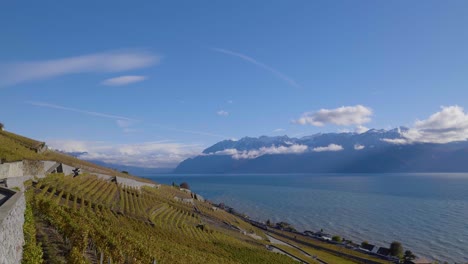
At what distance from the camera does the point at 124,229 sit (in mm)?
41375

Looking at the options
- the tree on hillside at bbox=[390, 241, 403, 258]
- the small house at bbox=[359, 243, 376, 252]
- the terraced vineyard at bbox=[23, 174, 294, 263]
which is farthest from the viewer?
the small house at bbox=[359, 243, 376, 252]

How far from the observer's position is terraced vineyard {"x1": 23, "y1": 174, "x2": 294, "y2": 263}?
92.2ft

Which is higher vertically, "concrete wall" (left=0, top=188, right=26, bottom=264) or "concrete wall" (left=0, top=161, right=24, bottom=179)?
"concrete wall" (left=0, top=161, right=24, bottom=179)

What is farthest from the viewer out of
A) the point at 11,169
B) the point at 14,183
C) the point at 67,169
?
the point at 67,169

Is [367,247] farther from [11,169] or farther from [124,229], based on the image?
[11,169]

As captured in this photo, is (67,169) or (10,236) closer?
(10,236)

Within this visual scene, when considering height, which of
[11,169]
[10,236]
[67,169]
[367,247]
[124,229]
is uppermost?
[11,169]

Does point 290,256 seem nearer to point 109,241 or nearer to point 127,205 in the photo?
point 127,205

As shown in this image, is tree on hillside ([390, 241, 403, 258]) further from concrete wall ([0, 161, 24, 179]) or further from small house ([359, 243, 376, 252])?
concrete wall ([0, 161, 24, 179])

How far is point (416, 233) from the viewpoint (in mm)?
118875

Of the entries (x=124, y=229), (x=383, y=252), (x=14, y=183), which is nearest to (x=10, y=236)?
(x=124, y=229)

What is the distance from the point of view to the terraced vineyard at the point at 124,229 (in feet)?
92.2

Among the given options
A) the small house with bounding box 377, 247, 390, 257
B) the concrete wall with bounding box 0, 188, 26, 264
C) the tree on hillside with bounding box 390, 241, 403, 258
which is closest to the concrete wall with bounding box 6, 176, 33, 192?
the concrete wall with bounding box 0, 188, 26, 264

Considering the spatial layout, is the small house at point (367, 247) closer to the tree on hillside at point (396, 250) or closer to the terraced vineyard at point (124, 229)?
the tree on hillside at point (396, 250)
